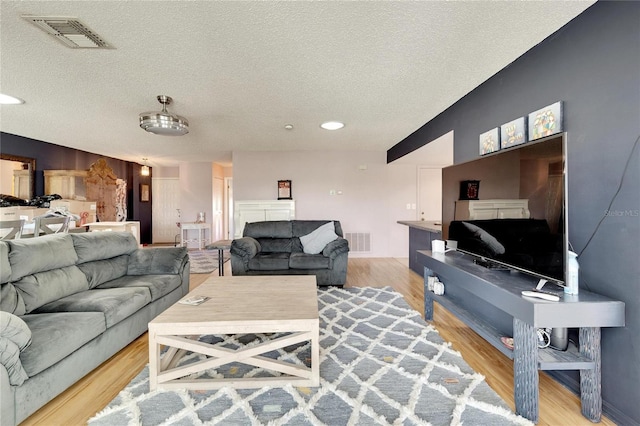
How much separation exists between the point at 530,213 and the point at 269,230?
3461 millimetres

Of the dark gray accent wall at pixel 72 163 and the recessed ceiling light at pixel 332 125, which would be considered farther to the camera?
the dark gray accent wall at pixel 72 163

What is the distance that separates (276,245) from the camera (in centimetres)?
431

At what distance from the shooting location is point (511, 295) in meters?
1.53

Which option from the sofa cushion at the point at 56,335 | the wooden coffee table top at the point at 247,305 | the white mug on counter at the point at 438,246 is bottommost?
the sofa cushion at the point at 56,335

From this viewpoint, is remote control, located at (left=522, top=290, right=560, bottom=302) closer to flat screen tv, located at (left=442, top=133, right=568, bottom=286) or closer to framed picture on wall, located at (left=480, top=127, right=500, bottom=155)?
flat screen tv, located at (left=442, top=133, right=568, bottom=286)

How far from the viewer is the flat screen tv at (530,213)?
1.50 meters

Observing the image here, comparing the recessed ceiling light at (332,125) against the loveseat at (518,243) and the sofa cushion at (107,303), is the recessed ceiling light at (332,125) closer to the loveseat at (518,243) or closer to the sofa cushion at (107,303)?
the loveseat at (518,243)

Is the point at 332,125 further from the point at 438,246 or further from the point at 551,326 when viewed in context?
the point at 551,326

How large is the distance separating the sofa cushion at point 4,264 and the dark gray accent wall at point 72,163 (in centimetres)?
432

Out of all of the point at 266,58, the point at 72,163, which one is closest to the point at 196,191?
the point at 72,163

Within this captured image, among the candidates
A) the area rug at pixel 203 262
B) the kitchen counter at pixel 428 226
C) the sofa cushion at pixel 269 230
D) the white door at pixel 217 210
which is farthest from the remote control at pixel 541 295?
the white door at pixel 217 210

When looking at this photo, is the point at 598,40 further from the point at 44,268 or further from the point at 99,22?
the point at 44,268

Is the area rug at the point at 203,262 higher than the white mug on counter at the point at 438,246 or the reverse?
the reverse

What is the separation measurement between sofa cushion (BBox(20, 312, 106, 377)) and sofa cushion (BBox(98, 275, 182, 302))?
23.7 inches
